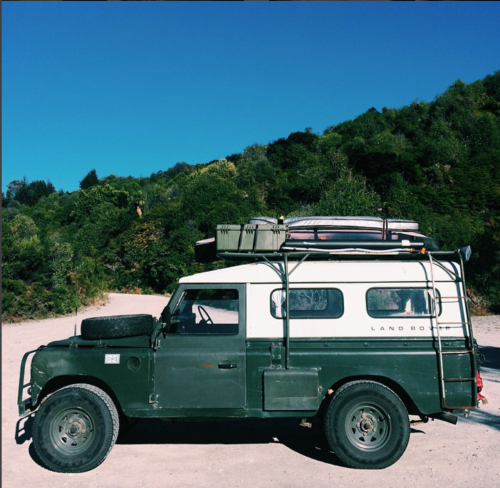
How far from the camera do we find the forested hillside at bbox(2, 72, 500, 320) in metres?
21.5

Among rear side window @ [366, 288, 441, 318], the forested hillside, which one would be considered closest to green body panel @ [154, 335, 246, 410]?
rear side window @ [366, 288, 441, 318]

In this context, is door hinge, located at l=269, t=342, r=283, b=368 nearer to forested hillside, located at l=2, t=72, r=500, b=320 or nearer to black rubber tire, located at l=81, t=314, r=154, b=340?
black rubber tire, located at l=81, t=314, r=154, b=340

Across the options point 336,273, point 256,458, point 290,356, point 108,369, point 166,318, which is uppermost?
point 336,273

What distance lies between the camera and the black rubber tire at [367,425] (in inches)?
197

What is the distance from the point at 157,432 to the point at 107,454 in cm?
124

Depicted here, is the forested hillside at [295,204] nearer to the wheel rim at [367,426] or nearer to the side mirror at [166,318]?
the side mirror at [166,318]

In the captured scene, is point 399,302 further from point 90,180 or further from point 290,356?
point 90,180

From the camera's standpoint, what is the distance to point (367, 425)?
509 centimetres

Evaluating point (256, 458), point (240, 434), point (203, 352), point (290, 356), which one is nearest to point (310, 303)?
point (290, 356)

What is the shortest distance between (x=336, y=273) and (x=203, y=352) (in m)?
1.82

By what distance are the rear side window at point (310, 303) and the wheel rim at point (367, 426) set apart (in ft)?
3.63

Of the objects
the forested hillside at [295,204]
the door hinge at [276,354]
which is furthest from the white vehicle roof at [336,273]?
the forested hillside at [295,204]

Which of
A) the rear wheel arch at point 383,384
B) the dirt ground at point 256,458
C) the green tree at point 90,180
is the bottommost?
the dirt ground at point 256,458

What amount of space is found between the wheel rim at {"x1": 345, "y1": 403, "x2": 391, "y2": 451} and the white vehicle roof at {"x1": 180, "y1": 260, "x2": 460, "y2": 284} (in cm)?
148
